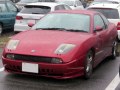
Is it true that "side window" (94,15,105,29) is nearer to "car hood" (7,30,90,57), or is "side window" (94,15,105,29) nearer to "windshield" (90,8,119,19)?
"car hood" (7,30,90,57)

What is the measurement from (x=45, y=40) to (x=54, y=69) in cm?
79

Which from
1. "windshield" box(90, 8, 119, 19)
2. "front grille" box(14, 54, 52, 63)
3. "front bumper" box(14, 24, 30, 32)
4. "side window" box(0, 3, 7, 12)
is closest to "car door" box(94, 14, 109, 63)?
"front grille" box(14, 54, 52, 63)

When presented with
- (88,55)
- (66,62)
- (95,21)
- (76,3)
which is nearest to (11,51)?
(66,62)

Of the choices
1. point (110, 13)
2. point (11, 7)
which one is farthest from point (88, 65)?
point (11, 7)

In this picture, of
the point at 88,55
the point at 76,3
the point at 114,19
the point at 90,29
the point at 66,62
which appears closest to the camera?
the point at 66,62

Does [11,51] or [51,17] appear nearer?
[11,51]

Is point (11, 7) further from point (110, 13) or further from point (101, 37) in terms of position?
point (101, 37)

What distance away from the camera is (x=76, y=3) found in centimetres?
2536

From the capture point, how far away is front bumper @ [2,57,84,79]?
6547mm

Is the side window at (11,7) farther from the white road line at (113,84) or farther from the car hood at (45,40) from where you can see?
the white road line at (113,84)

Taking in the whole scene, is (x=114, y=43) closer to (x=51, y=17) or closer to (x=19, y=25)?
(x=51, y=17)

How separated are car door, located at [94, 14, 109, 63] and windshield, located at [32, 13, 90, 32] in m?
0.32

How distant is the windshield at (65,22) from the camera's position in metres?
7.83

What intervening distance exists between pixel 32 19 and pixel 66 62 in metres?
6.79
